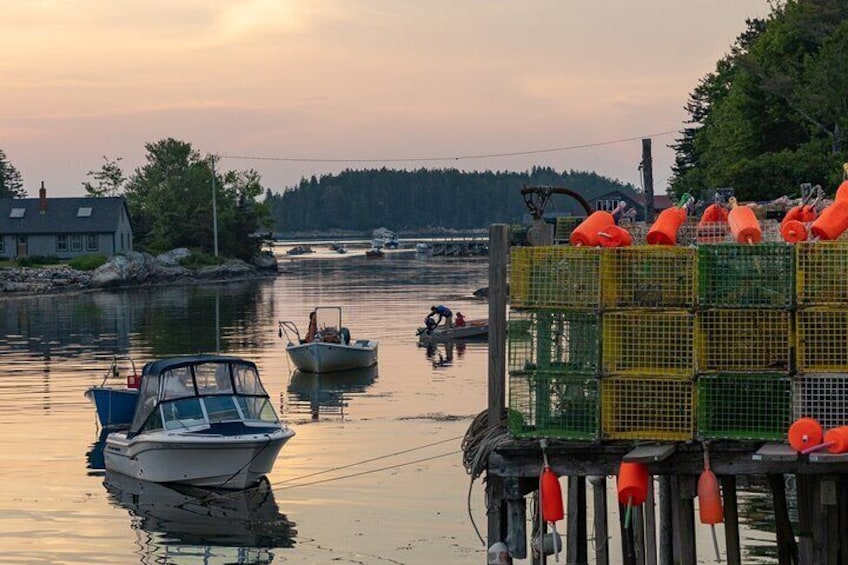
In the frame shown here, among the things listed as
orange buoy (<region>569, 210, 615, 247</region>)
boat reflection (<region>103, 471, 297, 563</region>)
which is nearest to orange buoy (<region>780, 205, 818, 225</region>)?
orange buoy (<region>569, 210, 615, 247</region>)

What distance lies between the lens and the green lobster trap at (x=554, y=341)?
1355cm

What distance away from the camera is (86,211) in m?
134

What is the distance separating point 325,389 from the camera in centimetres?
4688

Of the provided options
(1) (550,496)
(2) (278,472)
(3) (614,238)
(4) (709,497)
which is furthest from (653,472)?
(2) (278,472)

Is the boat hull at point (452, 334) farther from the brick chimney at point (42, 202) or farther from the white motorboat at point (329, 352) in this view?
the brick chimney at point (42, 202)

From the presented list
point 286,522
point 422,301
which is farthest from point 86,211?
point 286,522

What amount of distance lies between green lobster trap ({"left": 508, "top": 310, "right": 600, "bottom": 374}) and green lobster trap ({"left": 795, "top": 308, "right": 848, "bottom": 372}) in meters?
1.79

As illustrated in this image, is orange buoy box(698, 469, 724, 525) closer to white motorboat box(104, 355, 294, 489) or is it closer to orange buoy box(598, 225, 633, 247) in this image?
orange buoy box(598, 225, 633, 247)

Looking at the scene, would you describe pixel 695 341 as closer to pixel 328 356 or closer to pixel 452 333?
pixel 328 356

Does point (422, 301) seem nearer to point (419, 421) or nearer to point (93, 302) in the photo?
point (93, 302)

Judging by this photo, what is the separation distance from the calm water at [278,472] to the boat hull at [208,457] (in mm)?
324

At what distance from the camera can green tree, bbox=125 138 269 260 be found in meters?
145

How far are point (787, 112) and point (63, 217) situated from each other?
7392 cm

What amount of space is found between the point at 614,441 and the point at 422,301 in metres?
79.3
